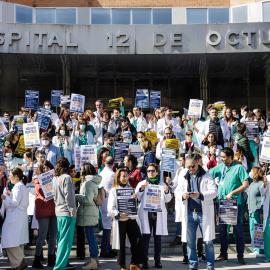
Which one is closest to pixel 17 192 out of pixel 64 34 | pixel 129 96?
pixel 64 34

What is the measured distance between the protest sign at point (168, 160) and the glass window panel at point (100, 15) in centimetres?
1562

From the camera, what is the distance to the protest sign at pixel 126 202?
998 centimetres

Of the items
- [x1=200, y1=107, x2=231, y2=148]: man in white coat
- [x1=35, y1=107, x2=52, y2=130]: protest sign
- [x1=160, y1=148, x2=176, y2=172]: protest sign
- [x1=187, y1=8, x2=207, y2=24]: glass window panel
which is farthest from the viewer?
[x1=187, y1=8, x2=207, y2=24]: glass window panel

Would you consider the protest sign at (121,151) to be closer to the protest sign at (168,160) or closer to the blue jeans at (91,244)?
the protest sign at (168,160)

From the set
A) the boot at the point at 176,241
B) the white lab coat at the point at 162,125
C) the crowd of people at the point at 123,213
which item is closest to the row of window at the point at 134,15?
the white lab coat at the point at 162,125

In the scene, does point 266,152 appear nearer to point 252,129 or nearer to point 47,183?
point 252,129

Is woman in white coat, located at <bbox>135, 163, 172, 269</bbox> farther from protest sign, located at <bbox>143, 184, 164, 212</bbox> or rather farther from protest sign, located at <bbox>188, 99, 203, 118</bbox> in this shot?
protest sign, located at <bbox>188, 99, 203, 118</bbox>

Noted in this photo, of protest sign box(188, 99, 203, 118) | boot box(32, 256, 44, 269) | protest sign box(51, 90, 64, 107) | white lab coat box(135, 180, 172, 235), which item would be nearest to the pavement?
boot box(32, 256, 44, 269)

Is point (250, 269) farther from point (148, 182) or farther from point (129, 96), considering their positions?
point (129, 96)

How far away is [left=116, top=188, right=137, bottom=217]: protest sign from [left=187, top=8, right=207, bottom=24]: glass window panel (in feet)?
61.5

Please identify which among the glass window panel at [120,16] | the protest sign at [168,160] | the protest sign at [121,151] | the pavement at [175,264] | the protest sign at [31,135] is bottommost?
the pavement at [175,264]

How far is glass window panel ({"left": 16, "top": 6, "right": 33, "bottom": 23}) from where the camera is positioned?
87.5 feet

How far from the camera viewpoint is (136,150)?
1356cm

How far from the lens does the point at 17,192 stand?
33.6 feet
